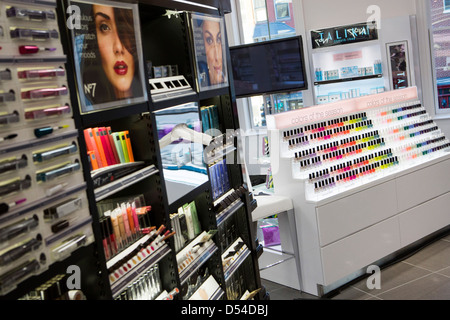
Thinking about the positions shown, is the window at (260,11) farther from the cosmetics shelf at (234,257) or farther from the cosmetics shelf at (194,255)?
the cosmetics shelf at (194,255)

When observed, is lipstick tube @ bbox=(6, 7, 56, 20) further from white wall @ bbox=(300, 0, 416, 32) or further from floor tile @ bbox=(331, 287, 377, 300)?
white wall @ bbox=(300, 0, 416, 32)

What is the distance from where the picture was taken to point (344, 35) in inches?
303

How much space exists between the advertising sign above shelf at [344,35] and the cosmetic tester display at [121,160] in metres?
4.49

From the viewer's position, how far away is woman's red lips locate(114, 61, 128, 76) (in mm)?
2324

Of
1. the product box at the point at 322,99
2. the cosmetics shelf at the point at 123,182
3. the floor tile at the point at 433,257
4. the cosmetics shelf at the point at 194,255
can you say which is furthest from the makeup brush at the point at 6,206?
the product box at the point at 322,99

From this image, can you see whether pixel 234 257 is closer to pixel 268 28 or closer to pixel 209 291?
pixel 209 291

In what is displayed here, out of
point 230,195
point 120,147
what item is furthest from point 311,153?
point 120,147

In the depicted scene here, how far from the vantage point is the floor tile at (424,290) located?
4.52m

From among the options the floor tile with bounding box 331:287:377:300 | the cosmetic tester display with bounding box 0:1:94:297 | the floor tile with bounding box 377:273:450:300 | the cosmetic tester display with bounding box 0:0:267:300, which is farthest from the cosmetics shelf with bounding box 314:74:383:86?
the cosmetic tester display with bounding box 0:1:94:297

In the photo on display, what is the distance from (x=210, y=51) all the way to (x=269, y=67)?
390 centimetres

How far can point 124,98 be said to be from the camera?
234 centimetres

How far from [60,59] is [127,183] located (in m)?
0.66

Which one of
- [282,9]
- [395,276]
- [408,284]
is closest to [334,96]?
[282,9]

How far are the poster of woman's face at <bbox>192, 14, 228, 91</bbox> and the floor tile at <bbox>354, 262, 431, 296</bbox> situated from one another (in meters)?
2.48
